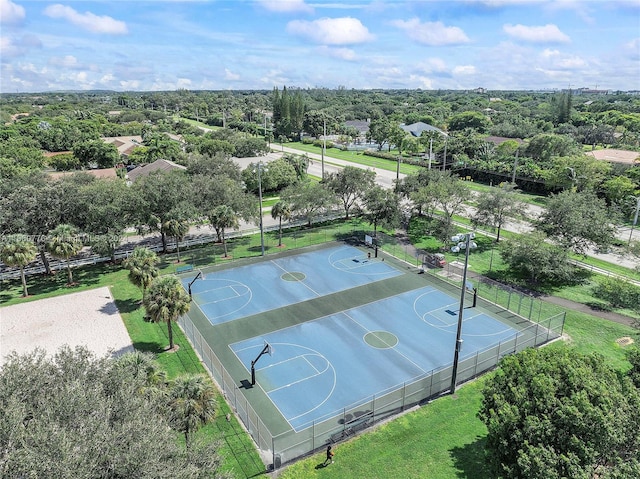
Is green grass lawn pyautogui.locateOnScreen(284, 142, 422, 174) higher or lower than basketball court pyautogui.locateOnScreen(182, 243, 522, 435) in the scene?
higher

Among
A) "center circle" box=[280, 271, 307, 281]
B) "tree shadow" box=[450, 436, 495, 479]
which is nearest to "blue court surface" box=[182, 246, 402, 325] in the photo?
"center circle" box=[280, 271, 307, 281]

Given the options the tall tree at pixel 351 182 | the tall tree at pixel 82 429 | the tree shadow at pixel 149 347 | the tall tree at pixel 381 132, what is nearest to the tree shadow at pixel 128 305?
the tree shadow at pixel 149 347

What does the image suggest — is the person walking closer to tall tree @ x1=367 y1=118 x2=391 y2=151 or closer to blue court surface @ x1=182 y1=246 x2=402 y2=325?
blue court surface @ x1=182 y1=246 x2=402 y2=325

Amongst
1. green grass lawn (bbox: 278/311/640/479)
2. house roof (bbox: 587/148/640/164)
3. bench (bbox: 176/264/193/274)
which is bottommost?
green grass lawn (bbox: 278/311/640/479)

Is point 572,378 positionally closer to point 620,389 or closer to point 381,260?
point 620,389

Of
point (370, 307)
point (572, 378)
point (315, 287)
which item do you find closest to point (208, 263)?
point (315, 287)

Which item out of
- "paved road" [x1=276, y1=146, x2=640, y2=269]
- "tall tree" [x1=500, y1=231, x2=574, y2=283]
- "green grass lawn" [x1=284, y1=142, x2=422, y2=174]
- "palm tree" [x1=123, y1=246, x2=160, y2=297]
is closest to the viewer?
"palm tree" [x1=123, y1=246, x2=160, y2=297]

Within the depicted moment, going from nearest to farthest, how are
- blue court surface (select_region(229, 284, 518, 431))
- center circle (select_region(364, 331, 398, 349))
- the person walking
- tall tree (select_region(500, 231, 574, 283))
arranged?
the person walking < blue court surface (select_region(229, 284, 518, 431)) < center circle (select_region(364, 331, 398, 349)) < tall tree (select_region(500, 231, 574, 283))
